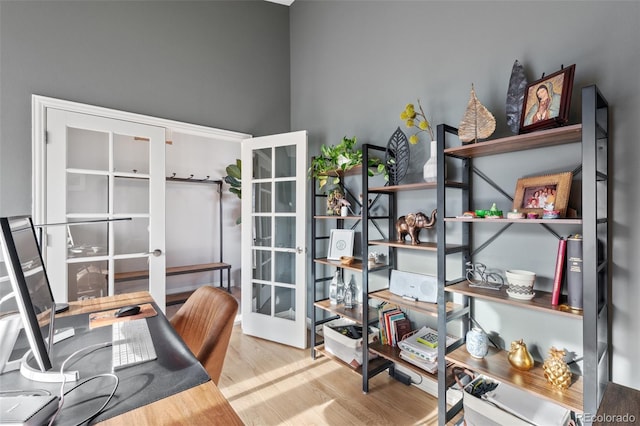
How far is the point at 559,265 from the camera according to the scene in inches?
51.8

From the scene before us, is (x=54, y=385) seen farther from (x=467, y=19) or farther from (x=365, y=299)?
(x=467, y=19)

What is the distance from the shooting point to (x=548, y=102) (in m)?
1.36

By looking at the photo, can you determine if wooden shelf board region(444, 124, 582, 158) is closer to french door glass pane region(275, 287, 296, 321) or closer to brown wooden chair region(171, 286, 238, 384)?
brown wooden chair region(171, 286, 238, 384)

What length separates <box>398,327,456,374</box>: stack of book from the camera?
1.82m

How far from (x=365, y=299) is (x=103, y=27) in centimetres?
299

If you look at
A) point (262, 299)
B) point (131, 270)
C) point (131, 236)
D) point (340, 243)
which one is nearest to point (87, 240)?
point (131, 236)

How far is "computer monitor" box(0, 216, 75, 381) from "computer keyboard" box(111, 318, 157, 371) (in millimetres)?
189

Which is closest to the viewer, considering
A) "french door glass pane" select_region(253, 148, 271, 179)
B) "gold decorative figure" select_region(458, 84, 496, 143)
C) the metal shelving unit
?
the metal shelving unit

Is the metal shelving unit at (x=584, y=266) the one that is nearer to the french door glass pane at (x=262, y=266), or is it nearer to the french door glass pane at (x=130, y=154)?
the french door glass pane at (x=262, y=266)

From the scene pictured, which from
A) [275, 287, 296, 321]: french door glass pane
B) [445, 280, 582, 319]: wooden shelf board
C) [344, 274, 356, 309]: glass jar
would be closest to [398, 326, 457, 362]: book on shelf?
[445, 280, 582, 319]: wooden shelf board

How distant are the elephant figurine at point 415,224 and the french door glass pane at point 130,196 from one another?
7.22 feet

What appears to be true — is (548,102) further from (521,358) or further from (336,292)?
(336,292)

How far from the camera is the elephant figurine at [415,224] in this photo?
6.16ft

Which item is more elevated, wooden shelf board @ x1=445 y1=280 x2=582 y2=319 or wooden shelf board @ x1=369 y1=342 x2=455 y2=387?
wooden shelf board @ x1=445 y1=280 x2=582 y2=319
